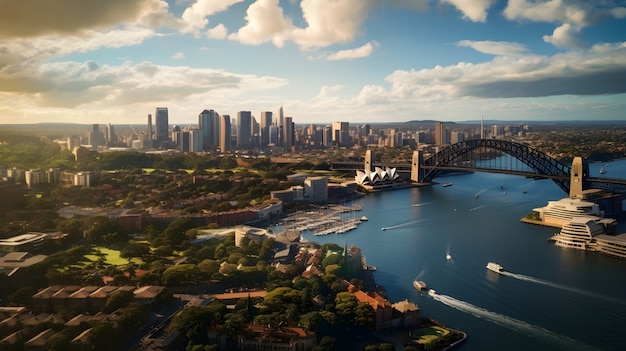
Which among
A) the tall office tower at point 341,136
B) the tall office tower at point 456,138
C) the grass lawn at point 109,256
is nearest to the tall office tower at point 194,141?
the tall office tower at point 341,136

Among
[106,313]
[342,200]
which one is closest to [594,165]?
[342,200]

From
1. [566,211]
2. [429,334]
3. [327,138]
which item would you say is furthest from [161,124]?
[429,334]

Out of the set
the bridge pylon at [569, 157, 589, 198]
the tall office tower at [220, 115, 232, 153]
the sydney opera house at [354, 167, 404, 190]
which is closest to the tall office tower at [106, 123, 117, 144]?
the tall office tower at [220, 115, 232, 153]

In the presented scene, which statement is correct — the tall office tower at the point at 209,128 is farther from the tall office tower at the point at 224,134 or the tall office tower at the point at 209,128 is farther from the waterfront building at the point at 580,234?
the waterfront building at the point at 580,234

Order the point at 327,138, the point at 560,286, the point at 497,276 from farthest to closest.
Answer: the point at 327,138 < the point at 497,276 < the point at 560,286

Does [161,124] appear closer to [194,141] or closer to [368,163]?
[194,141]

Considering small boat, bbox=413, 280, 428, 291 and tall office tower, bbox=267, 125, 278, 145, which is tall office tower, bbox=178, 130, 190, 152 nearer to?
tall office tower, bbox=267, 125, 278, 145
